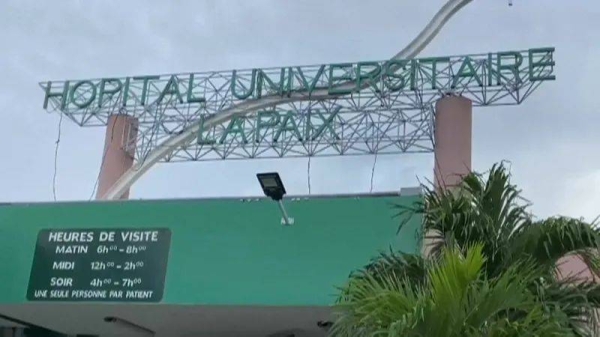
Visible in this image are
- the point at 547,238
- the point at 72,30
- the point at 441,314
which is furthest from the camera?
the point at 72,30

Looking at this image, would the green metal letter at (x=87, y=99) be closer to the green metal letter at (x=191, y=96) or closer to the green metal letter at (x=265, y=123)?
the green metal letter at (x=191, y=96)

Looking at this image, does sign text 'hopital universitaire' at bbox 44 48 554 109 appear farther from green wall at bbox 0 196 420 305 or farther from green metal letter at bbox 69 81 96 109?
green wall at bbox 0 196 420 305

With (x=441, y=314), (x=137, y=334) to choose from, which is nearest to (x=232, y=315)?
(x=137, y=334)

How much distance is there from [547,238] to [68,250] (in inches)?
247

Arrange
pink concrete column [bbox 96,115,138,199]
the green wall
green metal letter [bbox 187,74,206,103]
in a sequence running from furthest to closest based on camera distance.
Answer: pink concrete column [bbox 96,115,138,199] → green metal letter [bbox 187,74,206,103] → the green wall


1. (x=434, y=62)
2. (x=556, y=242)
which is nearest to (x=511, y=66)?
(x=434, y=62)

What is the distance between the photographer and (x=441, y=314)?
595 cm

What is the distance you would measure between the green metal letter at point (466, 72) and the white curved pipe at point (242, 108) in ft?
5.16

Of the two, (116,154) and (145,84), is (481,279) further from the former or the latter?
(116,154)

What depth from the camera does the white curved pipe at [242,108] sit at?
1745cm

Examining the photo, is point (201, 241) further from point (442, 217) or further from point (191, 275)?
point (442, 217)

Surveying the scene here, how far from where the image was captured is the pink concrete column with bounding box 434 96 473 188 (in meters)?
16.9

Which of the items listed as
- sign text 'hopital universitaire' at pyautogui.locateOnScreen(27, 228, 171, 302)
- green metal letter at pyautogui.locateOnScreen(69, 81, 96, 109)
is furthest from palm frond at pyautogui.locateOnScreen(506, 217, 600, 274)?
green metal letter at pyautogui.locateOnScreen(69, 81, 96, 109)

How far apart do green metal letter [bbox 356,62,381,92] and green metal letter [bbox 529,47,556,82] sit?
9.21ft
